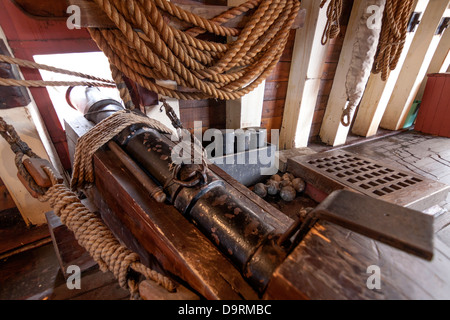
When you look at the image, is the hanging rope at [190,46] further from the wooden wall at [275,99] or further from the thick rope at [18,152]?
the thick rope at [18,152]

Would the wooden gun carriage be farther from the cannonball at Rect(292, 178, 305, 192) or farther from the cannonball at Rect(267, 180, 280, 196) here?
the cannonball at Rect(292, 178, 305, 192)

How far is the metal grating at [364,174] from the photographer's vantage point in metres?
1.82

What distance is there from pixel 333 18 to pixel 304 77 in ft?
1.85

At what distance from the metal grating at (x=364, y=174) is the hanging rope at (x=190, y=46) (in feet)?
3.67

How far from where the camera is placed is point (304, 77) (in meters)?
2.36

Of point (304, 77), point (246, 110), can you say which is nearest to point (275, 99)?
point (304, 77)

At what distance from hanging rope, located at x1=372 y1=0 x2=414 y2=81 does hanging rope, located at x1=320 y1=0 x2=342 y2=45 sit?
56 centimetres

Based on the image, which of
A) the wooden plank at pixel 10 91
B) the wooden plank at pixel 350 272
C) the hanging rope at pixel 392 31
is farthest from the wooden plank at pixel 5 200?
the hanging rope at pixel 392 31

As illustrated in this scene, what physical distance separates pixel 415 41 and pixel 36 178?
4.88 m

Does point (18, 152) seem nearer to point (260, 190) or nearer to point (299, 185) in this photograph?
point (260, 190)

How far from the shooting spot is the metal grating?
5.98ft

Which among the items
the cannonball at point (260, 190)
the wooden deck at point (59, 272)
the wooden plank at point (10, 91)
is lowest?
the wooden deck at point (59, 272)
